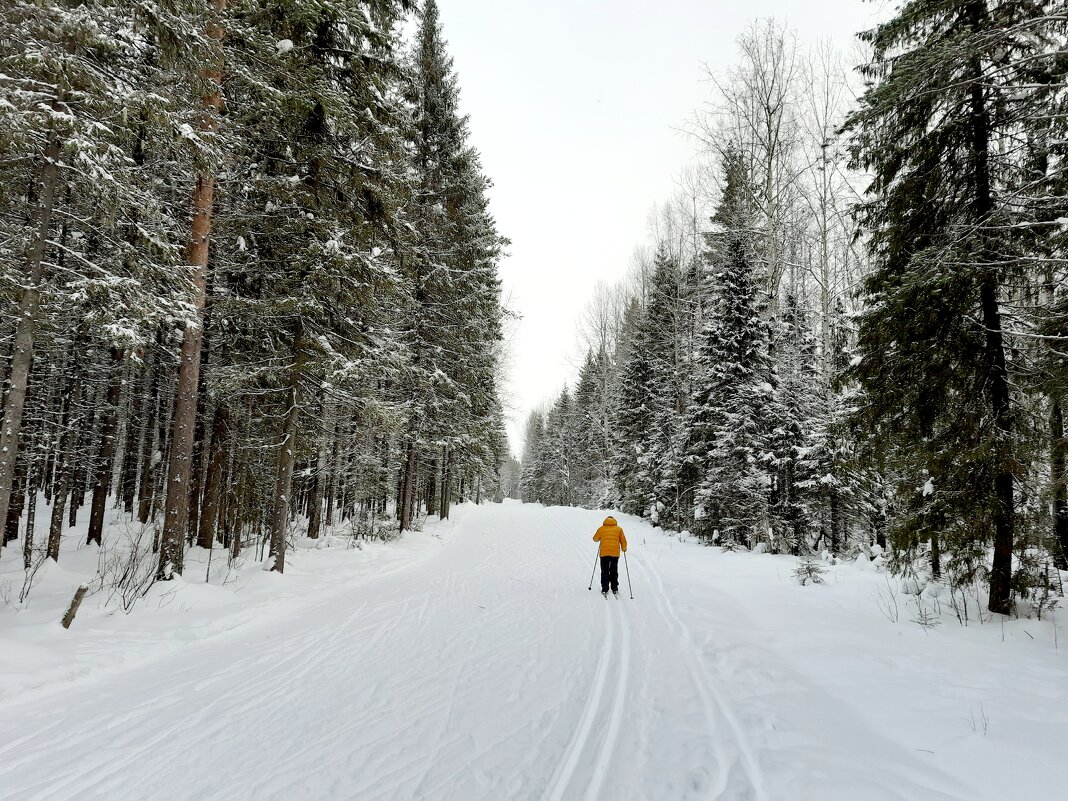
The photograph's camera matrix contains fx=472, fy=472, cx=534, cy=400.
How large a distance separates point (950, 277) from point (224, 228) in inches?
520

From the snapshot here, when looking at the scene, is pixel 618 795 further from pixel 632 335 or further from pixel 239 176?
pixel 632 335

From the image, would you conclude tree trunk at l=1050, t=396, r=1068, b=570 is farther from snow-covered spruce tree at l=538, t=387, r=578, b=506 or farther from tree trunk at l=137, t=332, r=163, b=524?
snow-covered spruce tree at l=538, t=387, r=578, b=506

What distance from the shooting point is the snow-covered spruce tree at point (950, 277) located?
627cm

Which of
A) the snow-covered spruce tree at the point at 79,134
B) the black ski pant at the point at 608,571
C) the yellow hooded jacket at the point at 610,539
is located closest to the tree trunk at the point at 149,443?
the snow-covered spruce tree at the point at 79,134

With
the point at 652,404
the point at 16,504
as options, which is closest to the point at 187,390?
the point at 16,504

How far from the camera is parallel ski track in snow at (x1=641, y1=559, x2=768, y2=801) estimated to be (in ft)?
11.4

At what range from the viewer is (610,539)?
10.1 metres

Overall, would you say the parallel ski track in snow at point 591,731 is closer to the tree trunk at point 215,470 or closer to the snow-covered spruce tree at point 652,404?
the tree trunk at point 215,470

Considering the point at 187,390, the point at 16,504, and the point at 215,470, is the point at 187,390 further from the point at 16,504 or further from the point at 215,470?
the point at 16,504

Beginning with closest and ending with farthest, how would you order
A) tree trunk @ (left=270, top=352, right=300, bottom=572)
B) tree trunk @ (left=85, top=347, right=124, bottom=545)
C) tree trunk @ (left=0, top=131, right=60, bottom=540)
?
tree trunk @ (left=0, top=131, right=60, bottom=540), tree trunk @ (left=270, top=352, right=300, bottom=572), tree trunk @ (left=85, top=347, right=124, bottom=545)

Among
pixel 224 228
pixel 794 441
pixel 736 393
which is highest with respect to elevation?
pixel 224 228

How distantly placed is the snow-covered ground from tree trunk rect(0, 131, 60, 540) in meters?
2.07

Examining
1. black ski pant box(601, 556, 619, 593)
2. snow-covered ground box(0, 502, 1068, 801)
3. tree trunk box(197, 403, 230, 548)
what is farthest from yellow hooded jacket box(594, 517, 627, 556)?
tree trunk box(197, 403, 230, 548)

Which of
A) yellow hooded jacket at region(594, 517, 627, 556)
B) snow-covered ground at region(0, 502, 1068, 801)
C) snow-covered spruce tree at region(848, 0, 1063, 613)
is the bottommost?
snow-covered ground at region(0, 502, 1068, 801)
